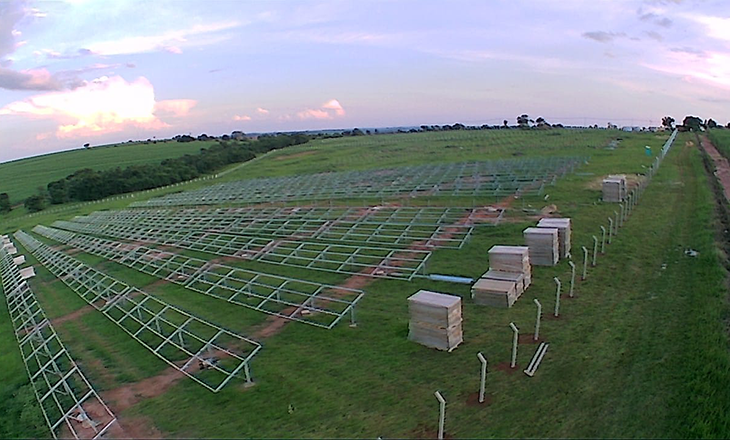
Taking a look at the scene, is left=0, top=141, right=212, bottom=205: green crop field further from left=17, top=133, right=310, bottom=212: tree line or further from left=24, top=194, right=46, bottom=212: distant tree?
left=24, top=194, right=46, bottom=212: distant tree

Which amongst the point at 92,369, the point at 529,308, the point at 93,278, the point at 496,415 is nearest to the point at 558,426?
the point at 496,415

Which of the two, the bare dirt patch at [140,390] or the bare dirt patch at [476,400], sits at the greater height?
the bare dirt patch at [476,400]

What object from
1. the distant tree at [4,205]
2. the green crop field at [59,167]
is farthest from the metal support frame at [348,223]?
the green crop field at [59,167]

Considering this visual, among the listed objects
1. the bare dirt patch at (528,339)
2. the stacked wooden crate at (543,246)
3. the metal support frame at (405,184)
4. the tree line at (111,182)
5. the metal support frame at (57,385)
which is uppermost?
the tree line at (111,182)

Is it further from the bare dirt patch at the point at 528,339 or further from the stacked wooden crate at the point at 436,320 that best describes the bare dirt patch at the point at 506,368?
the stacked wooden crate at the point at 436,320

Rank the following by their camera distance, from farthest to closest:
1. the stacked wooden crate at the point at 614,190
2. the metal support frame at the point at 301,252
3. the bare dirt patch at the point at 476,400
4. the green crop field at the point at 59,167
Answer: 1. the green crop field at the point at 59,167
2. the stacked wooden crate at the point at 614,190
3. the metal support frame at the point at 301,252
4. the bare dirt patch at the point at 476,400
